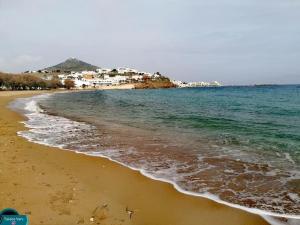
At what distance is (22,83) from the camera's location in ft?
395

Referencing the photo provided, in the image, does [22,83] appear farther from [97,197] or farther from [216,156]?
A: [97,197]

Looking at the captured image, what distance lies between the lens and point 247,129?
20141 mm

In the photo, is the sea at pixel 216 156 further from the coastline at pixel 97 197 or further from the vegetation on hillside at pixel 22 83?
the vegetation on hillside at pixel 22 83

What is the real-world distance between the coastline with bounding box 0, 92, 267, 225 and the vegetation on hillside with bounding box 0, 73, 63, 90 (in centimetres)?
10706

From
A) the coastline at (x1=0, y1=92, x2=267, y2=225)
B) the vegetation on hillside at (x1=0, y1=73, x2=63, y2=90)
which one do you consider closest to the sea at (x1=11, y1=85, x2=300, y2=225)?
the coastline at (x1=0, y1=92, x2=267, y2=225)

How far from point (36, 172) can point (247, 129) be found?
1386cm

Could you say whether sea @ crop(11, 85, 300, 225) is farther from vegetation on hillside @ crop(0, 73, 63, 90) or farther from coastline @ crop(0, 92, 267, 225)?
vegetation on hillside @ crop(0, 73, 63, 90)

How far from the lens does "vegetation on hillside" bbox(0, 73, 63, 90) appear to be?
11088 centimetres

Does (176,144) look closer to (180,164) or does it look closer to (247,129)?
(180,164)

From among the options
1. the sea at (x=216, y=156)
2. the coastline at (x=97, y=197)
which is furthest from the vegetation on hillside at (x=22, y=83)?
the coastline at (x=97, y=197)

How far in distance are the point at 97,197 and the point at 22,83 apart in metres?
122

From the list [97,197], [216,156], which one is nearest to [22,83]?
[216,156]

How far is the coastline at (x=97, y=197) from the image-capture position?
21.5 feet

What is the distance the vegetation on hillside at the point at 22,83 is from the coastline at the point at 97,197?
107 metres
